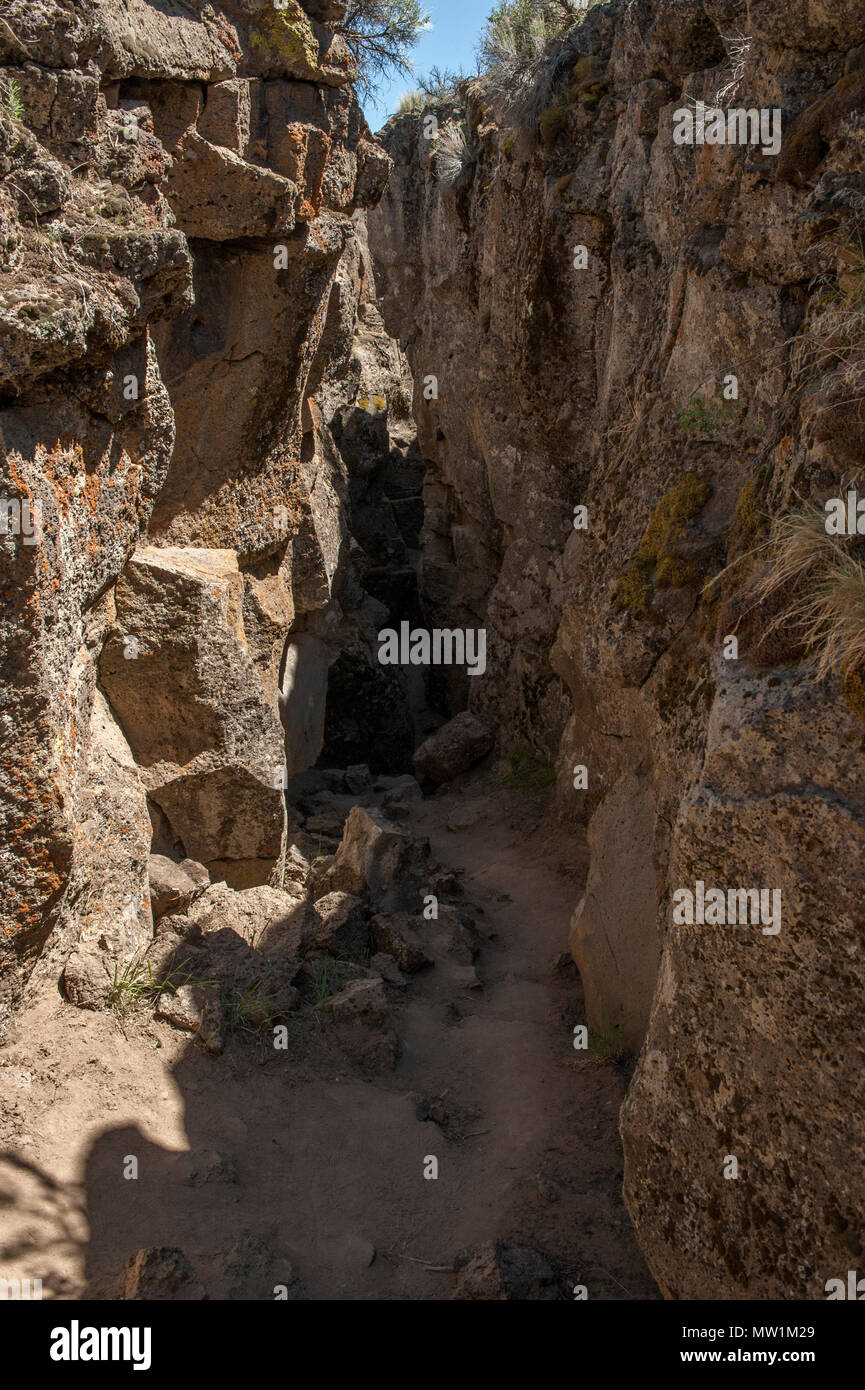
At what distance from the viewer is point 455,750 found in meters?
11.9

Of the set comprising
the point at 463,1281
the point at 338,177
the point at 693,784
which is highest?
the point at 338,177

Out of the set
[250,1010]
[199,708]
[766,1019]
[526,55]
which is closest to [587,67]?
[526,55]

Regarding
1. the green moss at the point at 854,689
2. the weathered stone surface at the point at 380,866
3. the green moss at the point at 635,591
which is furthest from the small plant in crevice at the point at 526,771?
the green moss at the point at 854,689

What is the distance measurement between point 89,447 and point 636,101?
5.79m

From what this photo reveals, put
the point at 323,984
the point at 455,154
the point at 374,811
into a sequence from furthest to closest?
the point at 455,154 < the point at 374,811 < the point at 323,984

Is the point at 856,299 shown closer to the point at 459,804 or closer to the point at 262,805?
the point at 262,805

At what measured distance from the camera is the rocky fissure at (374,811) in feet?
10.1

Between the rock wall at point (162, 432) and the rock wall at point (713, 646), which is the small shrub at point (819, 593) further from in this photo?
the rock wall at point (162, 432)

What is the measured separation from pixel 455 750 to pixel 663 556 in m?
7.35

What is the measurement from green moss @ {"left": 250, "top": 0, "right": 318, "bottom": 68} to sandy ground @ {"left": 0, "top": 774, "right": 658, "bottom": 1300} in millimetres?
6548

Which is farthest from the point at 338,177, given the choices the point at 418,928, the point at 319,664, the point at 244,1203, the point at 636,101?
the point at 244,1203

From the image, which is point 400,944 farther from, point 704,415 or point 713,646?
point 704,415

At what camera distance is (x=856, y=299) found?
11.5ft

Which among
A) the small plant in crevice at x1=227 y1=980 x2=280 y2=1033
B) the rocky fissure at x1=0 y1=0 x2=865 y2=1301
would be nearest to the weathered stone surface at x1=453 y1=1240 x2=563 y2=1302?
the rocky fissure at x1=0 y1=0 x2=865 y2=1301
